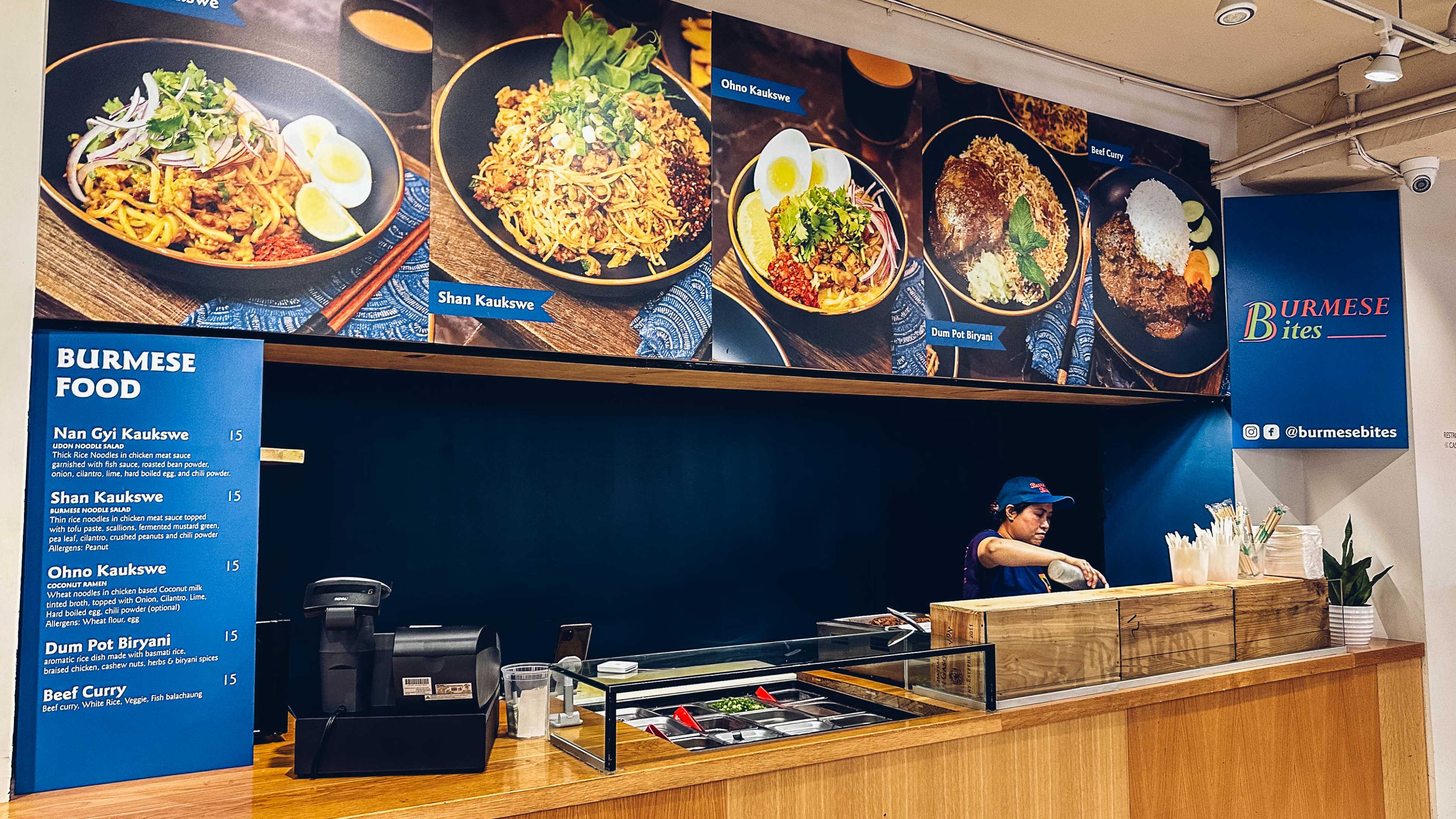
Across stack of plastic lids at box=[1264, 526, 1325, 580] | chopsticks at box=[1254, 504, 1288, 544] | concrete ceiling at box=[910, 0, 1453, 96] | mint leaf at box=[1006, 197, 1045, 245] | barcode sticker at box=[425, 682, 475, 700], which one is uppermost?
concrete ceiling at box=[910, 0, 1453, 96]

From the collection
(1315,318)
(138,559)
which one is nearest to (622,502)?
(138,559)

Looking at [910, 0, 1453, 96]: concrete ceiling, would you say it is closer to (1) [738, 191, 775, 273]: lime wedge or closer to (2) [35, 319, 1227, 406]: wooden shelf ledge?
(1) [738, 191, 775, 273]: lime wedge

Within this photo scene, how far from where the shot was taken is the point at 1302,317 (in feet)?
11.8

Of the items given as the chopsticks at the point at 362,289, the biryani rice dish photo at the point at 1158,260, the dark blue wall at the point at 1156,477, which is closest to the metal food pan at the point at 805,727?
the chopsticks at the point at 362,289

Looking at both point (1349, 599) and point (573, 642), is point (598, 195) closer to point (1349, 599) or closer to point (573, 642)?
point (573, 642)

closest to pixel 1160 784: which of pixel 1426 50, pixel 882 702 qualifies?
pixel 882 702

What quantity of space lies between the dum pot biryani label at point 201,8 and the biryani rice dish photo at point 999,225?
191cm

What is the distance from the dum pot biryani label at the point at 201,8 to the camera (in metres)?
1.96

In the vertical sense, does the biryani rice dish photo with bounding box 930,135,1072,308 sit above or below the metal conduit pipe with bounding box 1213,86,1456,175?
below

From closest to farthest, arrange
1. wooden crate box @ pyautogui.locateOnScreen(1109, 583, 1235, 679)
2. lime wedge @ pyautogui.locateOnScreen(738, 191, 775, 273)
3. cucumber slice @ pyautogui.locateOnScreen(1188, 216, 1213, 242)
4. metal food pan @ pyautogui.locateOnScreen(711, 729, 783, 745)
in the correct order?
metal food pan @ pyautogui.locateOnScreen(711, 729, 783, 745), lime wedge @ pyautogui.locateOnScreen(738, 191, 775, 273), wooden crate box @ pyautogui.locateOnScreen(1109, 583, 1235, 679), cucumber slice @ pyautogui.locateOnScreen(1188, 216, 1213, 242)

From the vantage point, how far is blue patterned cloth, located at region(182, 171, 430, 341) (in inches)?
79.0

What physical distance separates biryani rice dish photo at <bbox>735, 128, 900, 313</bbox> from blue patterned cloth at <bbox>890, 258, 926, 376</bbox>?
0.06 meters

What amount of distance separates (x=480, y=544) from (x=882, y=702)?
3.93 ft

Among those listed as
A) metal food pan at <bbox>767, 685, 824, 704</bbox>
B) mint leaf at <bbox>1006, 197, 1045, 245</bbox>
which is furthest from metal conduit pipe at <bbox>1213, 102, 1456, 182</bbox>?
metal food pan at <bbox>767, 685, 824, 704</bbox>
